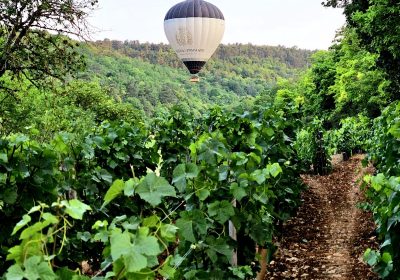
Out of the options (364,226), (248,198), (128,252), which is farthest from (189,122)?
(128,252)

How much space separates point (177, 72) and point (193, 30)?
8989 cm

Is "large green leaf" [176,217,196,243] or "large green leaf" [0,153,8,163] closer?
"large green leaf" [176,217,196,243]

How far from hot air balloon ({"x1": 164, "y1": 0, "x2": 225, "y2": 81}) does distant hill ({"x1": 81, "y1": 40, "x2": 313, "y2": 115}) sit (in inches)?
1481

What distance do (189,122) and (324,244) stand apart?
336 cm

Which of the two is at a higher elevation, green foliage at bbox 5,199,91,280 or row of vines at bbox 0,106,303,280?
green foliage at bbox 5,199,91,280

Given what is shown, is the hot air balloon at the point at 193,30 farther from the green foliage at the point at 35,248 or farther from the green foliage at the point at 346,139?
the green foliage at the point at 35,248

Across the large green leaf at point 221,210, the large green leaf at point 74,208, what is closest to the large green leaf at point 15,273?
the large green leaf at point 74,208

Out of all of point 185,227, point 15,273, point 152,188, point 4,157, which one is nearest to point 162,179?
point 152,188

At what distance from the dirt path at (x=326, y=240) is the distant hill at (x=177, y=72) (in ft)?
176

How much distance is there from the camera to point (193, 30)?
29.6 meters

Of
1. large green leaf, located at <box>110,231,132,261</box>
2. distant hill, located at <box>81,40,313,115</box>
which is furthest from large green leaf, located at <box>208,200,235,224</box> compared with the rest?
distant hill, located at <box>81,40,313,115</box>

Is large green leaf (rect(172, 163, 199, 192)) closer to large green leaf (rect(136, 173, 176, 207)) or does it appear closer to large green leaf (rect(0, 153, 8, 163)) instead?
large green leaf (rect(136, 173, 176, 207))

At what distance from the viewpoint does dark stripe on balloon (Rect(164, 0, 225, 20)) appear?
1175 inches

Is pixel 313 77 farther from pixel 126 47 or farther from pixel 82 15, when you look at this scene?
pixel 126 47
